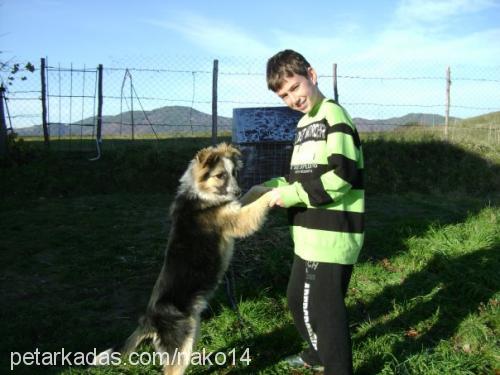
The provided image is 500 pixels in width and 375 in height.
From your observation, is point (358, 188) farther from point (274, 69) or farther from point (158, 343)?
point (158, 343)

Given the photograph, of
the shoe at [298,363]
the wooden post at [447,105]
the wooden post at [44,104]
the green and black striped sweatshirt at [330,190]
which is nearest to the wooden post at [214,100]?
the wooden post at [44,104]

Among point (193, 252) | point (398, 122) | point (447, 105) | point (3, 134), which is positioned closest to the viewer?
point (193, 252)

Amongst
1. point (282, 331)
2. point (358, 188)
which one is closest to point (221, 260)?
point (282, 331)

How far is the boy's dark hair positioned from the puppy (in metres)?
0.83

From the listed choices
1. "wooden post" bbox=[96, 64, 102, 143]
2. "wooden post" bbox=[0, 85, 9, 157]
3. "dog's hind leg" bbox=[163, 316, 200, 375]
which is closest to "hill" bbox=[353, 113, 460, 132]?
"wooden post" bbox=[96, 64, 102, 143]

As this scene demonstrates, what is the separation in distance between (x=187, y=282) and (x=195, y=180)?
2.97ft

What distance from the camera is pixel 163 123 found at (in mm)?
12914

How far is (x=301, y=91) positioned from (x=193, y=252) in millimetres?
1469

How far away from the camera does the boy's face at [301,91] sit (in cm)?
Answer: 289

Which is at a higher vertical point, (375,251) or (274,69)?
(274,69)

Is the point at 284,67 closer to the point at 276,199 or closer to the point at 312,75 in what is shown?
the point at 312,75

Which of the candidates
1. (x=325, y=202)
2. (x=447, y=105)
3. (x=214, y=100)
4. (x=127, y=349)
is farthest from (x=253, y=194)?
(x=447, y=105)

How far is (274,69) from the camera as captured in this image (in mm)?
2922

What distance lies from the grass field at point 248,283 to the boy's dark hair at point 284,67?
7.53ft
